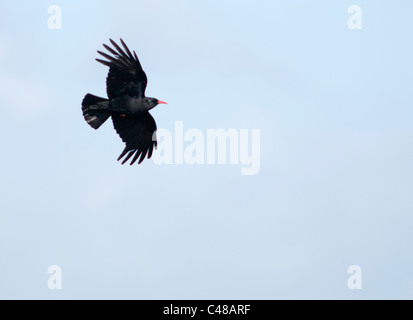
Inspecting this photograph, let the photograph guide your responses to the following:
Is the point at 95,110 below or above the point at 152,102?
below

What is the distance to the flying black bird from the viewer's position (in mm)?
33281

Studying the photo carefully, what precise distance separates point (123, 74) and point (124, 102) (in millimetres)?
927

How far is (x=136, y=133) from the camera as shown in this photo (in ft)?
116

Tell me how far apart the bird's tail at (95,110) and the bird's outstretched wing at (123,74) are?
0.35 meters

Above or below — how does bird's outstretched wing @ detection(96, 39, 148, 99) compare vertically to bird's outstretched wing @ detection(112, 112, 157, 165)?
above

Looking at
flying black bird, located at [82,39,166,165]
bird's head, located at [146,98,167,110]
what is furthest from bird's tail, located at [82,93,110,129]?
bird's head, located at [146,98,167,110]

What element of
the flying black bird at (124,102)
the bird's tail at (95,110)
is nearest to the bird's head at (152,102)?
the flying black bird at (124,102)

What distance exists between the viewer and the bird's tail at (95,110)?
111ft

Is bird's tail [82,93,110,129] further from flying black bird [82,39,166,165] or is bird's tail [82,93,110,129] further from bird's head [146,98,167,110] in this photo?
bird's head [146,98,167,110]

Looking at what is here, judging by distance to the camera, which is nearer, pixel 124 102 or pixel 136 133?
pixel 124 102
